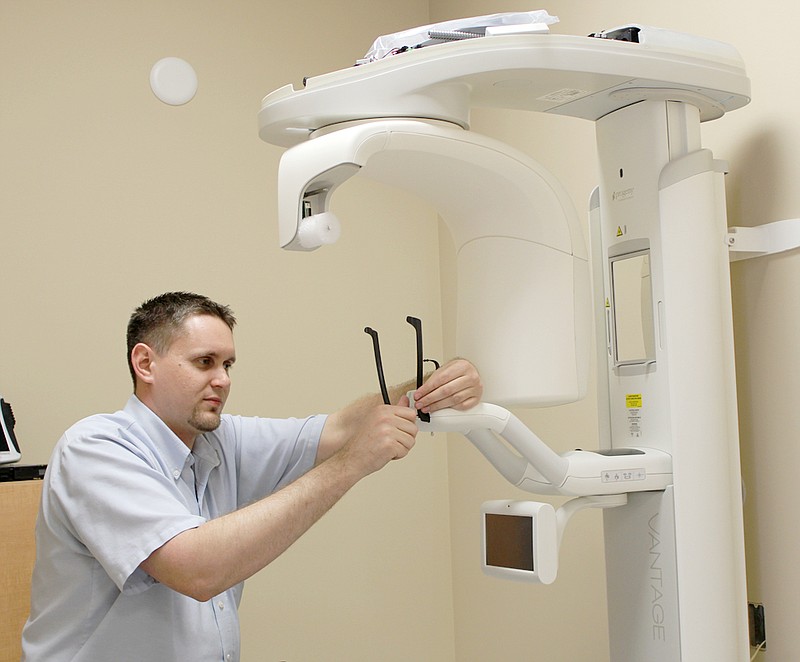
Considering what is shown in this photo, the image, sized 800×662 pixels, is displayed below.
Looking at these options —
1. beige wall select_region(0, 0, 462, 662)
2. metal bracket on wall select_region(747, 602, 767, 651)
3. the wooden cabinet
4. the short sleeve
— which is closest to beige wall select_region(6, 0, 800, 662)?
beige wall select_region(0, 0, 462, 662)

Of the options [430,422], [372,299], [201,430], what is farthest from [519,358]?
[372,299]

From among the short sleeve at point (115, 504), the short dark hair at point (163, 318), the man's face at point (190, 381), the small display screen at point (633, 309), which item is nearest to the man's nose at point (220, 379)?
the man's face at point (190, 381)

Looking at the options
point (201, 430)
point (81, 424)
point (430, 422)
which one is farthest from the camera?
point (201, 430)

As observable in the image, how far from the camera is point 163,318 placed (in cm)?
202

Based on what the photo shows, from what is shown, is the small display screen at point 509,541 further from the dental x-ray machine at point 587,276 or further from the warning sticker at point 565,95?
the warning sticker at point 565,95

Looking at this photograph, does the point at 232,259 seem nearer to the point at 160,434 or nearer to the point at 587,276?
the point at 160,434

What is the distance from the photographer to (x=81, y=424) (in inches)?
71.7

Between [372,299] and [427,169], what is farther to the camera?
[372,299]

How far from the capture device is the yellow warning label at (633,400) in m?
1.84

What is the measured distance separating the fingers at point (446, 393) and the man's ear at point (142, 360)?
0.61 m

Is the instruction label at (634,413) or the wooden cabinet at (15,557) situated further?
the wooden cabinet at (15,557)

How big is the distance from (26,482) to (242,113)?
135 cm

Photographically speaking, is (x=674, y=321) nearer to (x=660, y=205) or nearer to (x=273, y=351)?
(x=660, y=205)

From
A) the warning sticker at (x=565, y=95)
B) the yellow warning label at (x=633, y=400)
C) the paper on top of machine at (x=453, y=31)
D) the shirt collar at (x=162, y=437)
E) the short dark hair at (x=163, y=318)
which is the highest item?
the paper on top of machine at (x=453, y=31)
